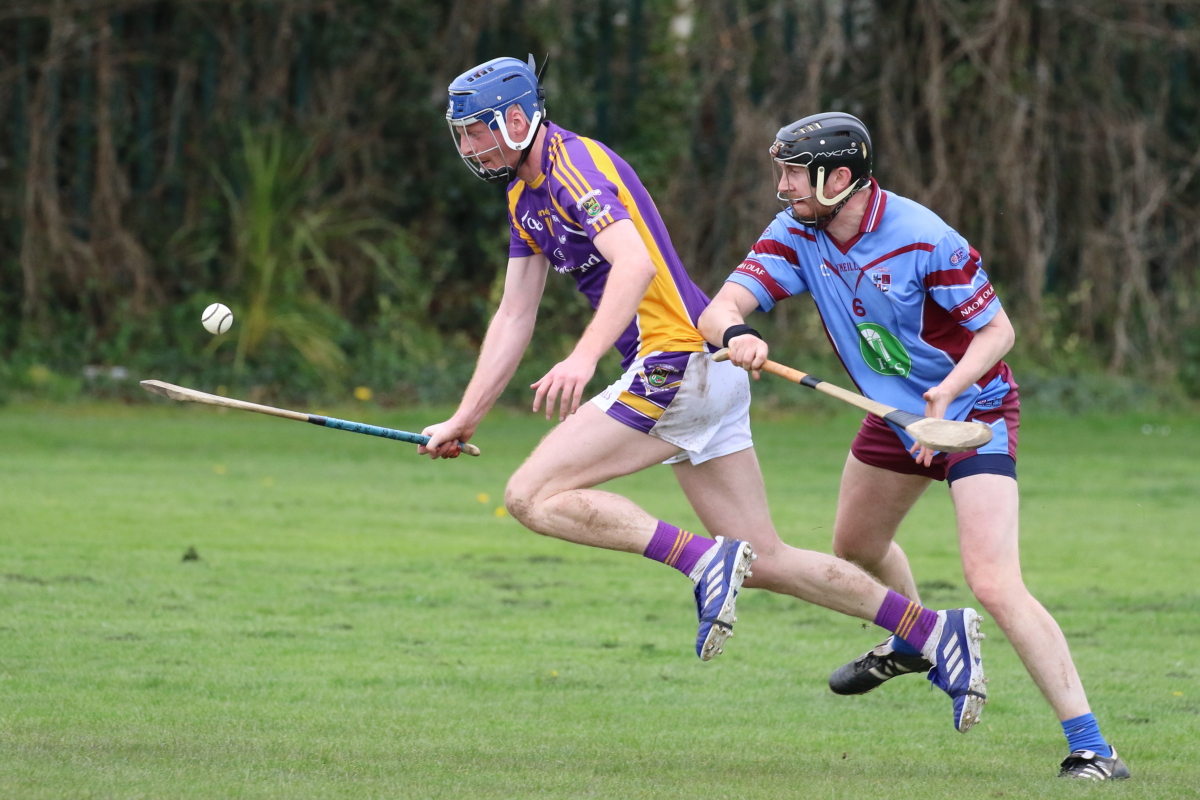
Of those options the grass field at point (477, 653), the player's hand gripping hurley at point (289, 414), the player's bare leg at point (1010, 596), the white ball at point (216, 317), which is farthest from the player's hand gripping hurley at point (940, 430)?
the white ball at point (216, 317)

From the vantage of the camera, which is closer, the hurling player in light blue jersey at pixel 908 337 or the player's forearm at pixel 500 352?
the hurling player in light blue jersey at pixel 908 337

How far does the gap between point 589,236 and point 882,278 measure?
91cm

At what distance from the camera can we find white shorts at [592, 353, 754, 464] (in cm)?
539

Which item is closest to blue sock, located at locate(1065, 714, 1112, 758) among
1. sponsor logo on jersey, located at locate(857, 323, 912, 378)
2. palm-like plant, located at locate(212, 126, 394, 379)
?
sponsor logo on jersey, located at locate(857, 323, 912, 378)

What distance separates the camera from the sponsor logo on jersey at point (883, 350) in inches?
208

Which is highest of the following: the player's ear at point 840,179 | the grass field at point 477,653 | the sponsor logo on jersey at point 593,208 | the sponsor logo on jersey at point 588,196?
the player's ear at point 840,179

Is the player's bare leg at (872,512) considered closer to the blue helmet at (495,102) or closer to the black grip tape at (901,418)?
the black grip tape at (901,418)

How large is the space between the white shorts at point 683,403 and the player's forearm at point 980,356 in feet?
2.45

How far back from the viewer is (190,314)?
17.7 meters

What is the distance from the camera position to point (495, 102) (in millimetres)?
5359

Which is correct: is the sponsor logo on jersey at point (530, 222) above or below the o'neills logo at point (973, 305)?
above

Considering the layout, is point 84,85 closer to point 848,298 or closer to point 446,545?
point 446,545

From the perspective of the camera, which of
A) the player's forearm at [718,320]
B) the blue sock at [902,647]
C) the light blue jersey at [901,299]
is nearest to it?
the light blue jersey at [901,299]

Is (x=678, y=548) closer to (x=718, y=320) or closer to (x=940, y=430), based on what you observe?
(x=718, y=320)
